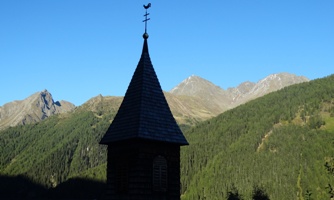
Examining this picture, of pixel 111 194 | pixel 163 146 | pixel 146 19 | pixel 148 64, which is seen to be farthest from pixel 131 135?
pixel 146 19

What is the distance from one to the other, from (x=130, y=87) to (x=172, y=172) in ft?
19.7

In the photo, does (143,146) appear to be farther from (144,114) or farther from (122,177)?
(122,177)

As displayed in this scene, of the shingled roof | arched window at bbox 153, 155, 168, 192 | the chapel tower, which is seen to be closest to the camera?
the chapel tower

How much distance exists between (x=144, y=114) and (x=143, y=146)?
1959mm

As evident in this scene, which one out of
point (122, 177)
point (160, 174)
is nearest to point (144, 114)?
point (160, 174)

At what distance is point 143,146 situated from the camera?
Result: 75.3 ft

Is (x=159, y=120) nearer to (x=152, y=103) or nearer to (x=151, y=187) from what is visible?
(x=152, y=103)

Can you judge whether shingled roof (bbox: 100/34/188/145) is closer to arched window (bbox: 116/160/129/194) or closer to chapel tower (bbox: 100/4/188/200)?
chapel tower (bbox: 100/4/188/200)

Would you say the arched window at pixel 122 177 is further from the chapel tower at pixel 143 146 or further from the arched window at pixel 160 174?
the arched window at pixel 160 174

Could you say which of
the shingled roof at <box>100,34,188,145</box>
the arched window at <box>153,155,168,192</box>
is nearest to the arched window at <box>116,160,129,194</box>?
the shingled roof at <box>100,34,188,145</box>

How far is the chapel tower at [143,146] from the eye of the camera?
22562mm

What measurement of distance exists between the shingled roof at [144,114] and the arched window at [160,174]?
1216 mm

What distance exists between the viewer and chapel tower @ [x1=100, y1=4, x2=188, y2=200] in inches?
888

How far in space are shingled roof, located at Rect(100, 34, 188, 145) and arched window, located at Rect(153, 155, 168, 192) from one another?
47.9 inches
